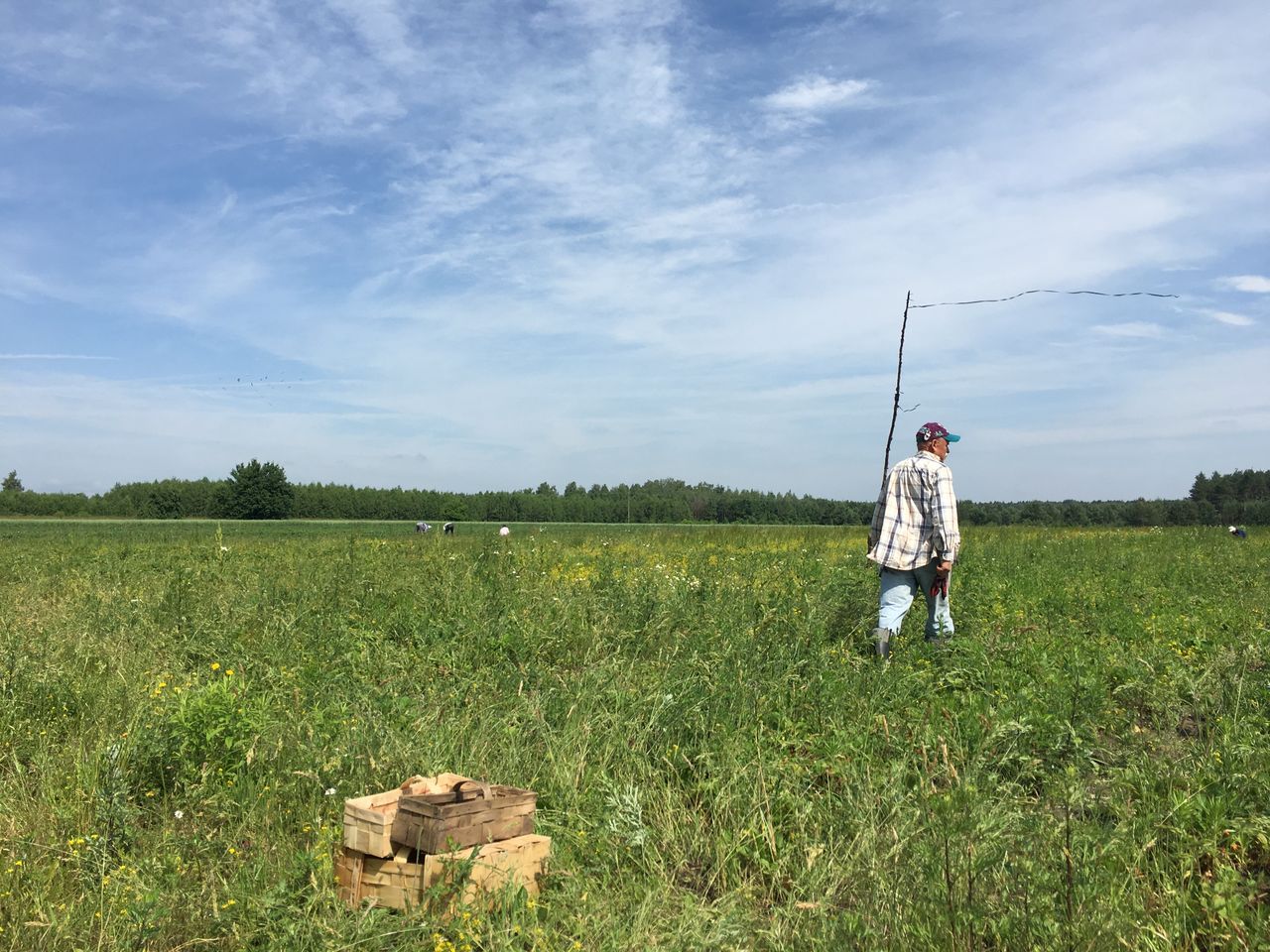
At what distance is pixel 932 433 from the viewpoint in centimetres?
714

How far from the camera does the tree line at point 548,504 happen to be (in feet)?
201

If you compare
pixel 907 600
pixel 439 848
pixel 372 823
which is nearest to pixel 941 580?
pixel 907 600

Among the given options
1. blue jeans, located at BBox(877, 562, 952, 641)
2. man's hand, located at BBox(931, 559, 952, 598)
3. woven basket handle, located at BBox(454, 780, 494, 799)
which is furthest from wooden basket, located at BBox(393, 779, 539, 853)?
man's hand, located at BBox(931, 559, 952, 598)

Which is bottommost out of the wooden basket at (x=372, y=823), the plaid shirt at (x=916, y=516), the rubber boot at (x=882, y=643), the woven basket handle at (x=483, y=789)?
the wooden basket at (x=372, y=823)

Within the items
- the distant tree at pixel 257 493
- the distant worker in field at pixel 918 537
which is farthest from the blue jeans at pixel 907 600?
the distant tree at pixel 257 493

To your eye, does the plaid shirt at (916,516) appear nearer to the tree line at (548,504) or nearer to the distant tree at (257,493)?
the tree line at (548,504)

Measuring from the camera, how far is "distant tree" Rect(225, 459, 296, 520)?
258 feet

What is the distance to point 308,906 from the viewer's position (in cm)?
330

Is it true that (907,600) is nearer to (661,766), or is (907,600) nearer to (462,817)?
(661,766)

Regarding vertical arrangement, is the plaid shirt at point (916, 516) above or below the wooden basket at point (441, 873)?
above

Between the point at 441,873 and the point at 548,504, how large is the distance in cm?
10704

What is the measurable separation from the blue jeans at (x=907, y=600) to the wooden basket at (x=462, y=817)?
4.03m

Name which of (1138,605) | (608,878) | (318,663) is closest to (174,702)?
(318,663)

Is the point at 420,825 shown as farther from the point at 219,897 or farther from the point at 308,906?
the point at 219,897
